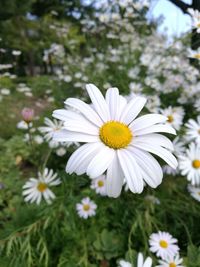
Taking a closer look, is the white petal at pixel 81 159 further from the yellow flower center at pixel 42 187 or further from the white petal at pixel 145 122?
the yellow flower center at pixel 42 187

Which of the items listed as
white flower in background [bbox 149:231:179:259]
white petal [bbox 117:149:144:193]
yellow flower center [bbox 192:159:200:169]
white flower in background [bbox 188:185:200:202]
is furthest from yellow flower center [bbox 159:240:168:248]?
white petal [bbox 117:149:144:193]

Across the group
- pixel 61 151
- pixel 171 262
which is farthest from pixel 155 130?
pixel 61 151

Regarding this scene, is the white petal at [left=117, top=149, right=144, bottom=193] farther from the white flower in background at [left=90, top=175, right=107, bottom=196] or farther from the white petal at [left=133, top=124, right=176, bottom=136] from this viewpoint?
the white flower in background at [left=90, top=175, right=107, bottom=196]

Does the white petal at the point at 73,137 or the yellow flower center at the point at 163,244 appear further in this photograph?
the yellow flower center at the point at 163,244

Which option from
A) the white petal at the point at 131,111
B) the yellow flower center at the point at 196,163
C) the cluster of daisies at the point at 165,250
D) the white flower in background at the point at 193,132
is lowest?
the cluster of daisies at the point at 165,250

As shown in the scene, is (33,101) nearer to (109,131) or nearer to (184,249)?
(184,249)

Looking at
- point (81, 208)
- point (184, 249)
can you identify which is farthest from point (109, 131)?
point (184, 249)

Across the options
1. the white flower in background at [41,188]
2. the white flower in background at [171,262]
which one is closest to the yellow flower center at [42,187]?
the white flower in background at [41,188]
